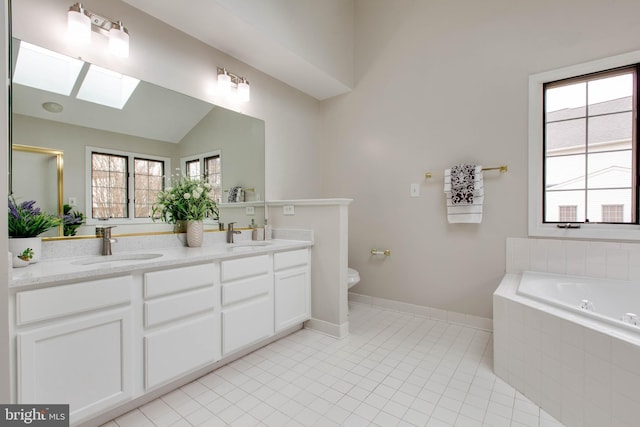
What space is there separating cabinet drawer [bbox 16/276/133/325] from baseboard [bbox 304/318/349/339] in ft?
5.07

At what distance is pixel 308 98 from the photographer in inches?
138

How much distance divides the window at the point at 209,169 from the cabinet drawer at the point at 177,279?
884 millimetres

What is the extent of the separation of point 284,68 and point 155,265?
2136 mm

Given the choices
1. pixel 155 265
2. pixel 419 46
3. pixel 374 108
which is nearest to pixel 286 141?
pixel 374 108

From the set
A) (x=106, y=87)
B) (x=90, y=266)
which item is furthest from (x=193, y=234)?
(x=106, y=87)

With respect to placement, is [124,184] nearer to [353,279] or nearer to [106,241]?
[106,241]

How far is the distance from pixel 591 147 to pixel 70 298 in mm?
3365

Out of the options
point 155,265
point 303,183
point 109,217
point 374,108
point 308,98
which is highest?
point 308,98

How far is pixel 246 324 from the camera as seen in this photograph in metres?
2.01

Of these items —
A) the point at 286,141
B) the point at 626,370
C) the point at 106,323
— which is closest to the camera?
the point at 626,370

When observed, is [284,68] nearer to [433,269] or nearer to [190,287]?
[190,287]

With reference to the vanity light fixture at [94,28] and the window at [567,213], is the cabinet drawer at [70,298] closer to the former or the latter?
the vanity light fixture at [94,28]

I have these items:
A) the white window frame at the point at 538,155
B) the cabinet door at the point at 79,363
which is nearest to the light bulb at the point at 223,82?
the cabinet door at the point at 79,363

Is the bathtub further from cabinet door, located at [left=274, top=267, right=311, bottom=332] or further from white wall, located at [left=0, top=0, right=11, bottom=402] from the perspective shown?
white wall, located at [left=0, top=0, right=11, bottom=402]
